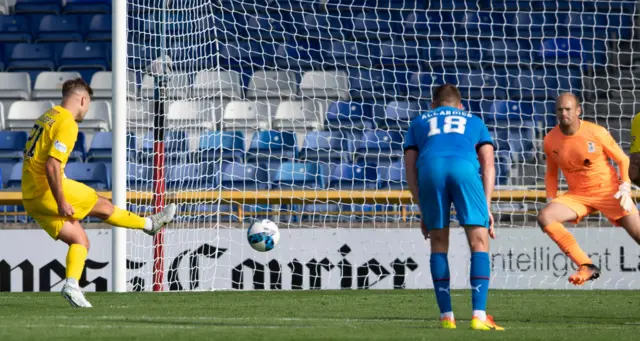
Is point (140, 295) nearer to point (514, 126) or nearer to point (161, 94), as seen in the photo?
point (161, 94)

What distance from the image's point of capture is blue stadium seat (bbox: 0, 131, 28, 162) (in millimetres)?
14891

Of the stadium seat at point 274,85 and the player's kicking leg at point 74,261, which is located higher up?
the stadium seat at point 274,85

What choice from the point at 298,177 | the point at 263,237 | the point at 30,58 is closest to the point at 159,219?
the point at 263,237

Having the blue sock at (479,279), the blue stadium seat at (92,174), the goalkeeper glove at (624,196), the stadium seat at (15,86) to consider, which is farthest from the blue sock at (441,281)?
the stadium seat at (15,86)

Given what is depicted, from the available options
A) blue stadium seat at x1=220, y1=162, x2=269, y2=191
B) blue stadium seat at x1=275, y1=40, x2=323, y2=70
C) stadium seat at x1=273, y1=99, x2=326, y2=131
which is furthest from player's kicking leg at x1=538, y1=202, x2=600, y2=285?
blue stadium seat at x1=275, y1=40, x2=323, y2=70

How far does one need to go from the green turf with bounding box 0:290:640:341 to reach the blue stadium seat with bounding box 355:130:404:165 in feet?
10.1

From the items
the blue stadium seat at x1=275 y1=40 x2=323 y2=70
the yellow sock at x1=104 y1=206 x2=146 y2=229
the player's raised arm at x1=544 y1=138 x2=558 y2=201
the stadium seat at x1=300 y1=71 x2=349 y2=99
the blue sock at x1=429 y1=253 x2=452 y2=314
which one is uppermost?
the blue stadium seat at x1=275 y1=40 x2=323 y2=70

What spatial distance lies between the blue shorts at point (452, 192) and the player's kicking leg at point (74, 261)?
3020 millimetres

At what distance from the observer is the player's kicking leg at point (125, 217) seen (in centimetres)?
897

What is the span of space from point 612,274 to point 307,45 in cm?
586

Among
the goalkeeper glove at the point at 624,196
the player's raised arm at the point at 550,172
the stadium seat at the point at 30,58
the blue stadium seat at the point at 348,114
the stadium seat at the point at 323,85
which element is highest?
the stadium seat at the point at 30,58

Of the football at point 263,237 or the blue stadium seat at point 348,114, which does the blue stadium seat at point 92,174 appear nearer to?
the blue stadium seat at point 348,114

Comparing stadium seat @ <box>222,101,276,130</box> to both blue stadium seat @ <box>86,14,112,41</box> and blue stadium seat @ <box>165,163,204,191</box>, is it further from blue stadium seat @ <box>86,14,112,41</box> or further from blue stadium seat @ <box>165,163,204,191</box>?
blue stadium seat @ <box>86,14,112,41</box>

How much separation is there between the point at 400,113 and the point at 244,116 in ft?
6.89
